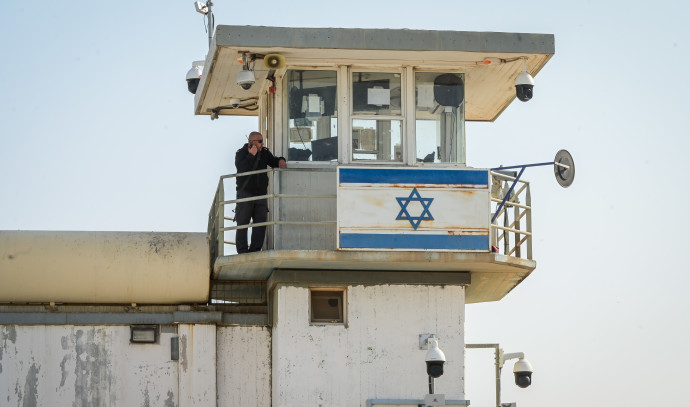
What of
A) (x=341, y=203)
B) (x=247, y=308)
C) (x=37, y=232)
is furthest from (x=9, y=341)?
(x=341, y=203)

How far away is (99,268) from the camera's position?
86.7ft

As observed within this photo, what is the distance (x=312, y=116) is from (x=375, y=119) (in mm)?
970

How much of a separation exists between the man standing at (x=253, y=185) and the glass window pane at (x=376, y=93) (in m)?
1.54

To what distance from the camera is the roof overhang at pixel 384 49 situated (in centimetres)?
2539

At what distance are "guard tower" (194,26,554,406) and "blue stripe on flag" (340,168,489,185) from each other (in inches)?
0.8

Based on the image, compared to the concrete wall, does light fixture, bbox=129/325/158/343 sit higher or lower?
higher

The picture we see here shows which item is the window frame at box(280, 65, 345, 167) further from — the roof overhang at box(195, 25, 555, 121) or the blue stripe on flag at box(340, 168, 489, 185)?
the blue stripe on flag at box(340, 168, 489, 185)

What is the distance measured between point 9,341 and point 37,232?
1759 mm

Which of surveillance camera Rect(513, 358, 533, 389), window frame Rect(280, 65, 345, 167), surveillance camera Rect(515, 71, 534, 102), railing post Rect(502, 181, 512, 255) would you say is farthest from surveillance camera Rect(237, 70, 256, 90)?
surveillance camera Rect(513, 358, 533, 389)

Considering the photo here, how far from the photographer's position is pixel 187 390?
85.7ft

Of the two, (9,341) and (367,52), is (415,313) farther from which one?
(9,341)

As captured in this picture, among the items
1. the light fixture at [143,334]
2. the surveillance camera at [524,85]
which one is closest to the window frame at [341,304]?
the light fixture at [143,334]

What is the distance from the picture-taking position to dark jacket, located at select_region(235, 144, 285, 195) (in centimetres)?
2589

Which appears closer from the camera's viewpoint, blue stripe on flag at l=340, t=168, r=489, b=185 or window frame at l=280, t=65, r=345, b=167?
blue stripe on flag at l=340, t=168, r=489, b=185
